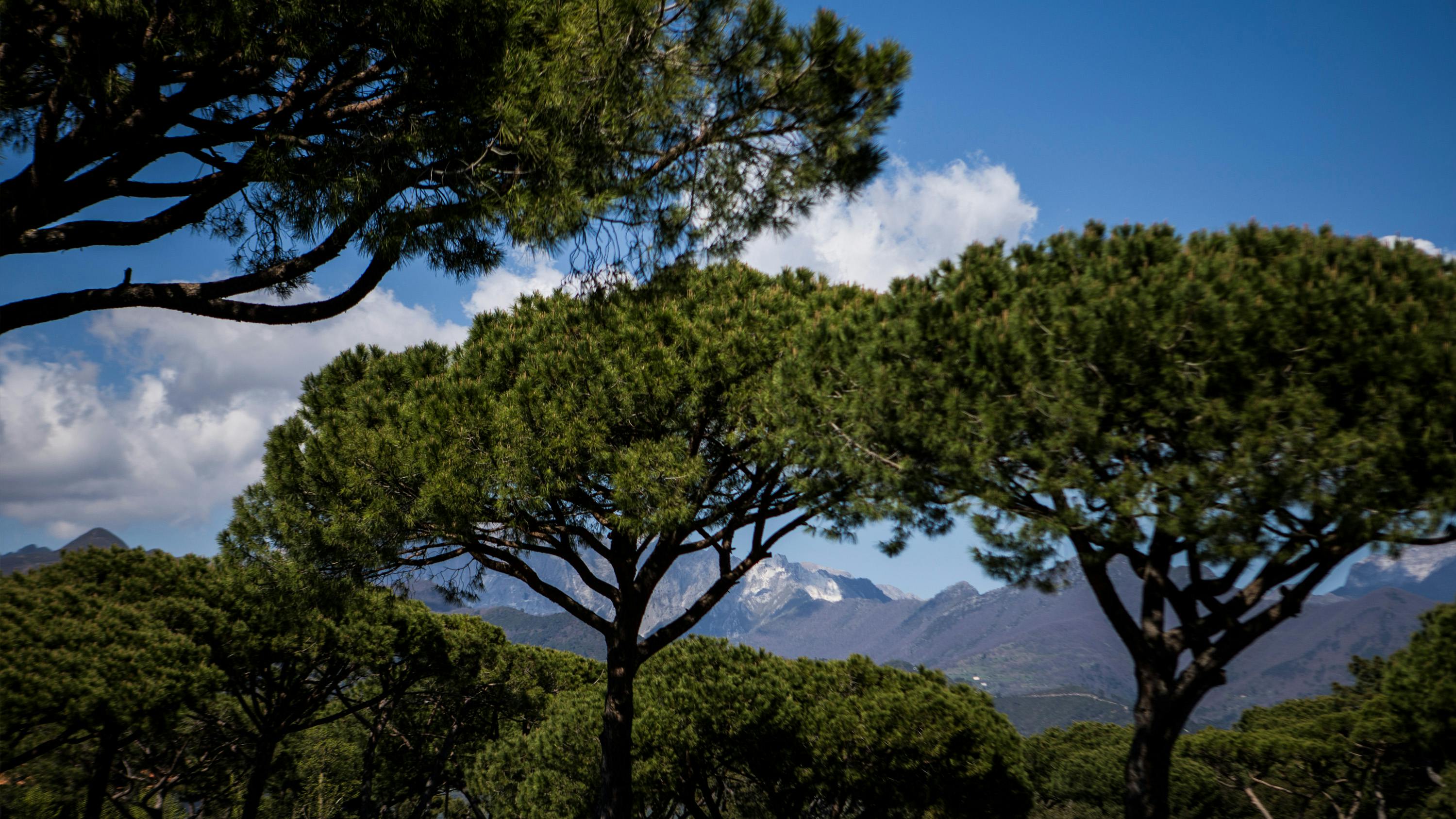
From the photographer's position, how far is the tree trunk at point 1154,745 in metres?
6.68

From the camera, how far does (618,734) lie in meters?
9.27

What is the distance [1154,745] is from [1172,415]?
309cm

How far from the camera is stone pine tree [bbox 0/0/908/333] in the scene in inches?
177

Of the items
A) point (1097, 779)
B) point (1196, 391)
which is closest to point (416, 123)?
point (1196, 391)

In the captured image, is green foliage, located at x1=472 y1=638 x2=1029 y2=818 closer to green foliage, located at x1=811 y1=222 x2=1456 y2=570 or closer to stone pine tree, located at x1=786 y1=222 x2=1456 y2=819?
stone pine tree, located at x1=786 y1=222 x2=1456 y2=819

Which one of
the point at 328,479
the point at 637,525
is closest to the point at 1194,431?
the point at 637,525

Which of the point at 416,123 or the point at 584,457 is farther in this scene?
the point at 584,457

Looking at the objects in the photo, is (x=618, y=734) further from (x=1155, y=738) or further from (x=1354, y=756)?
(x=1354, y=756)

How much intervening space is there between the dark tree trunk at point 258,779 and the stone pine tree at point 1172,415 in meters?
13.8

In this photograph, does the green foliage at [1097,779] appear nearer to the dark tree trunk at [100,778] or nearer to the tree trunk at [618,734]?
the tree trunk at [618,734]

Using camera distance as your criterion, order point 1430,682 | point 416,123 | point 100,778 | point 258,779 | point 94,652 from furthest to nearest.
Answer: point 258,779 → point 100,778 → point 94,652 → point 1430,682 → point 416,123

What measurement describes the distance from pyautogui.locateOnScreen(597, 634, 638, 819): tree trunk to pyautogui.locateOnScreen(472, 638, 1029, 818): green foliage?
17.4 feet

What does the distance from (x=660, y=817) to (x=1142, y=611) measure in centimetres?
1127

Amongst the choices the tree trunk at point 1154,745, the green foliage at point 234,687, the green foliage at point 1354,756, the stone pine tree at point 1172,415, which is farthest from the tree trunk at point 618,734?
the green foliage at point 1354,756
